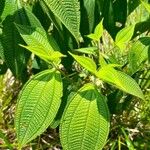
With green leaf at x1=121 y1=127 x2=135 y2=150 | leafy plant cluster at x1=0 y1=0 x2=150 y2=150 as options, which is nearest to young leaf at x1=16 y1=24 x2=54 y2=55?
leafy plant cluster at x1=0 y1=0 x2=150 y2=150

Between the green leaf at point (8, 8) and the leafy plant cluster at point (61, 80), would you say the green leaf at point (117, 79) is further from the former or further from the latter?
the green leaf at point (8, 8)

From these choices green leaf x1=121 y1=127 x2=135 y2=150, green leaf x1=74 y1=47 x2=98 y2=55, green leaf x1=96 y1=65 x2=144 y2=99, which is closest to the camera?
green leaf x1=96 y1=65 x2=144 y2=99

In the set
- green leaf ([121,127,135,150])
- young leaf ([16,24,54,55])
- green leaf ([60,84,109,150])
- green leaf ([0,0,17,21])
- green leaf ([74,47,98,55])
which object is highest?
green leaf ([0,0,17,21])

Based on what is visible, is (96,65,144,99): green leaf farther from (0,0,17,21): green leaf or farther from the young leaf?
(0,0,17,21): green leaf

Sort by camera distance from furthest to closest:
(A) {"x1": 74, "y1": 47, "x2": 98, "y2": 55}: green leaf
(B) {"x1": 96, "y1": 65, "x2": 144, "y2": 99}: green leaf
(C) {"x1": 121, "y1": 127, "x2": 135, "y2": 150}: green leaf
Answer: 1. (C) {"x1": 121, "y1": 127, "x2": 135, "y2": 150}: green leaf
2. (A) {"x1": 74, "y1": 47, "x2": 98, "y2": 55}: green leaf
3. (B) {"x1": 96, "y1": 65, "x2": 144, "y2": 99}: green leaf

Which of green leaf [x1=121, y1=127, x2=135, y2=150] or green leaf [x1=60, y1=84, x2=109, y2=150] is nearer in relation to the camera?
green leaf [x1=60, y1=84, x2=109, y2=150]

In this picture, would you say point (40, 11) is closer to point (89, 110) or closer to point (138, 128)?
point (89, 110)

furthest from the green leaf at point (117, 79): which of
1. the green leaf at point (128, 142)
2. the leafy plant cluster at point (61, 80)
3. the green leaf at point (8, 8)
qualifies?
the green leaf at point (128, 142)

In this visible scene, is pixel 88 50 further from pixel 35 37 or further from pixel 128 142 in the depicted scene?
pixel 128 142

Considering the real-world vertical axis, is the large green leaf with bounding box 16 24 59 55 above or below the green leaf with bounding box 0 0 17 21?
below
